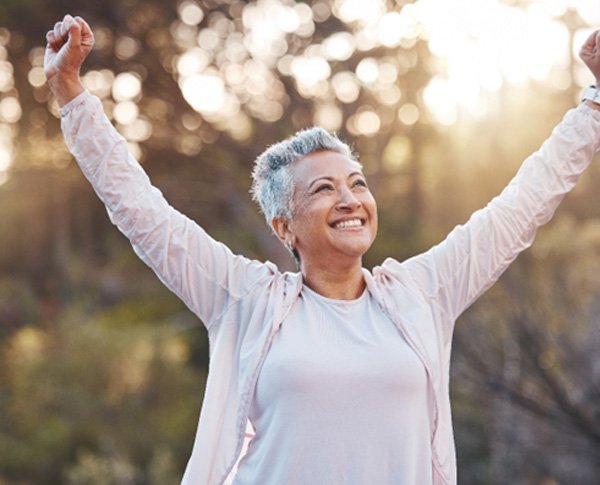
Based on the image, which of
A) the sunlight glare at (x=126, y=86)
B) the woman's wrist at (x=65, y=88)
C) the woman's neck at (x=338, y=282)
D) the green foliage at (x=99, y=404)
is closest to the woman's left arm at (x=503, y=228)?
the woman's neck at (x=338, y=282)

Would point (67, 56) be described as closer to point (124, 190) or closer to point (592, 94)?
point (124, 190)

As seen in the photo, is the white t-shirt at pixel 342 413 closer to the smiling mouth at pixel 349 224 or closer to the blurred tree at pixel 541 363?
the smiling mouth at pixel 349 224

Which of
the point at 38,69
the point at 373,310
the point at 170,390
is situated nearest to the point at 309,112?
the point at 38,69

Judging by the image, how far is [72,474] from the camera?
870cm

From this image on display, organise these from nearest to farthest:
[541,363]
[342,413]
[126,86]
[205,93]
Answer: [342,413]
[541,363]
[126,86]
[205,93]

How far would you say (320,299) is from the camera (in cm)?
176

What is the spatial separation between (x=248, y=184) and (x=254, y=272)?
6898 mm

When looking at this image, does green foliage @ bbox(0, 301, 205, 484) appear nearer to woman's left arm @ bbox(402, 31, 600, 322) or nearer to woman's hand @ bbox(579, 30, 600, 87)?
woman's left arm @ bbox(402, 31, 600, 322)

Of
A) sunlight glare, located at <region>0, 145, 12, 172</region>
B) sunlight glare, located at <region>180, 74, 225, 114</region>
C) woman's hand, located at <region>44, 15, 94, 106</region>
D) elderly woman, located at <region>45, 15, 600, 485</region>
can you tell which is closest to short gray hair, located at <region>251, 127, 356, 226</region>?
elderly woman, located at <region>45, 15, 600, 485</region>

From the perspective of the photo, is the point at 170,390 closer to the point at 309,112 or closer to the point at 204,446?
the point at 309,112

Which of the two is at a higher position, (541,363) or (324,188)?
(324,188)

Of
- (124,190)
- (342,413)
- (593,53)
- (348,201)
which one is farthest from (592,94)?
(124,190)

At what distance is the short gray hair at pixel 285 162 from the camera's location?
186cm

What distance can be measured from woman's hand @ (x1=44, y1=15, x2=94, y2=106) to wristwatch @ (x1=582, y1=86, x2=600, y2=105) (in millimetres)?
937
